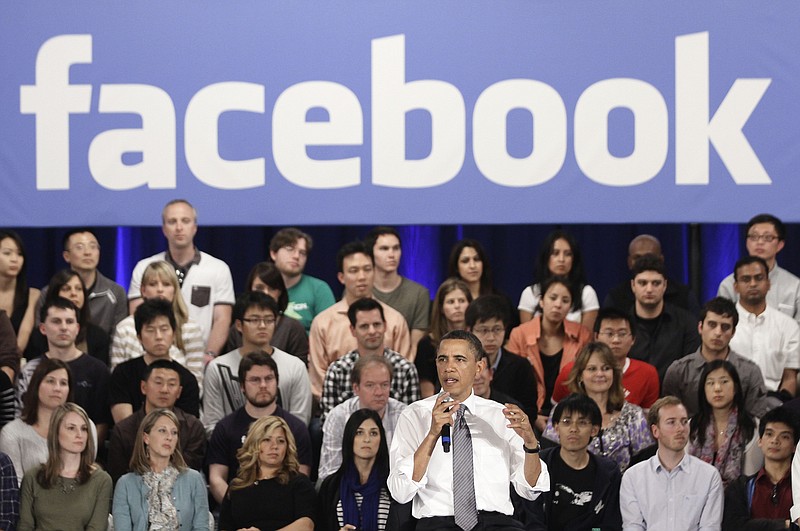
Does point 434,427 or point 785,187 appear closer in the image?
point 434,427

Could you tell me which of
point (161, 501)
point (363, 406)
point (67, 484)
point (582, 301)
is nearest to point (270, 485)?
point (161, 501)

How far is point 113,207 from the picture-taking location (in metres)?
6.91

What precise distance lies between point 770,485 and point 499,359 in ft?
4.76

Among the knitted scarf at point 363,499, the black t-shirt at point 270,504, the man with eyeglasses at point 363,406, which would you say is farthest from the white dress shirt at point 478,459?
the man with eyeglasses at point 363,406

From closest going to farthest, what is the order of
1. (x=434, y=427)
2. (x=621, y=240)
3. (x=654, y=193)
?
(x=434, y=427), (x=654, y=193), (x=621, y=240)

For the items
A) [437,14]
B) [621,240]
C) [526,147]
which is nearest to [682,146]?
[526,147]

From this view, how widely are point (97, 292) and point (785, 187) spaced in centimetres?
371

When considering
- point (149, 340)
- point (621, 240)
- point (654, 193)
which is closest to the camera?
point (149, 340)

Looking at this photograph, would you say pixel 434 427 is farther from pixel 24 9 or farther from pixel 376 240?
pixel 24 9

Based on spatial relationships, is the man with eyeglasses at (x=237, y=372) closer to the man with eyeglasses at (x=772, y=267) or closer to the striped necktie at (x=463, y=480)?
the striped necktie at (x=463, y=480)

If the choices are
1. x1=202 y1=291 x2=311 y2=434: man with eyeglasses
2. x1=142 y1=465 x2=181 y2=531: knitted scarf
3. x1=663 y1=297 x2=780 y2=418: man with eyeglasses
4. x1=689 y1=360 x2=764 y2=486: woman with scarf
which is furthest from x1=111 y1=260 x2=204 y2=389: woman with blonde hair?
x1=689 y1=360 x2=764 y2=486: woman with scarf

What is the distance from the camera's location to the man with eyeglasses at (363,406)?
6.10 meters

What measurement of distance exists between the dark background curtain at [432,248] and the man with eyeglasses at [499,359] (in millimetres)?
2685

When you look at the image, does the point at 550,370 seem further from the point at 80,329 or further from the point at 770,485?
the point at 80,329
